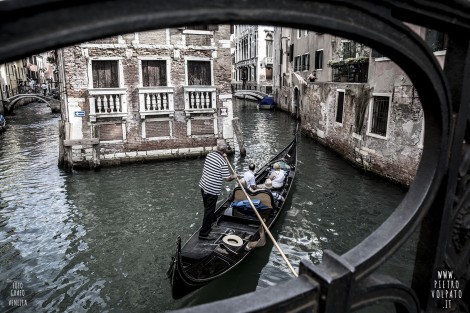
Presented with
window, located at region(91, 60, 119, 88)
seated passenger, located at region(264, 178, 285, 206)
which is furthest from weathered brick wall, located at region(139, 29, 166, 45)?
seated passenger, located at region(264, 178, 285, 206)

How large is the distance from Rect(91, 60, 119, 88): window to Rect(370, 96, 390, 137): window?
5.99 metres

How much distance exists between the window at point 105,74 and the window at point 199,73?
1806 mm

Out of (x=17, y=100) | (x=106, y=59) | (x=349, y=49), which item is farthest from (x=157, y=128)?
(x=17, y=100)

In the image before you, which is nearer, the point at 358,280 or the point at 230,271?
the point at 358,280

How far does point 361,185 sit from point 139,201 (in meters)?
4.41

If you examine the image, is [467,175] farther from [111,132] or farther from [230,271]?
[111,132]

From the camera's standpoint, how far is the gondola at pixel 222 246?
3.21 metres

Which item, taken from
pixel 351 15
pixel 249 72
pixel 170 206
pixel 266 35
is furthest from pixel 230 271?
pixel 249 72

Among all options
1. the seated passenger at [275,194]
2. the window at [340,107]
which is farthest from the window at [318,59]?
the seated passenger at [275,194]

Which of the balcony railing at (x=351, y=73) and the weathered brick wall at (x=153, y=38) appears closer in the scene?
the weathered brick wall at (x=153, y=38)

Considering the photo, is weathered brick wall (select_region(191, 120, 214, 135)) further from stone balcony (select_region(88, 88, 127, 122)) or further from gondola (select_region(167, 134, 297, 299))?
gondola (select_region(167, 134, 297, 299))

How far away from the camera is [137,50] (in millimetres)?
7965

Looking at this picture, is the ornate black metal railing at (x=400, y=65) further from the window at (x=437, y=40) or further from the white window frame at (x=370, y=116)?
the white window frame at (x=370, y=116)

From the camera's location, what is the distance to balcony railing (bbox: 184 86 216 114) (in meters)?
8.52
